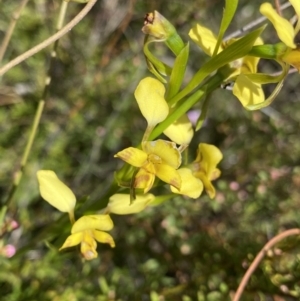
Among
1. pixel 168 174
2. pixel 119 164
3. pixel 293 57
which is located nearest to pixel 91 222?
pixel 168 174

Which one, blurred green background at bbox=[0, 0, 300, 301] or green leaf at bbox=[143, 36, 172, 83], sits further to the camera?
blurred green background at bbox=[0, 0, 300, 301]

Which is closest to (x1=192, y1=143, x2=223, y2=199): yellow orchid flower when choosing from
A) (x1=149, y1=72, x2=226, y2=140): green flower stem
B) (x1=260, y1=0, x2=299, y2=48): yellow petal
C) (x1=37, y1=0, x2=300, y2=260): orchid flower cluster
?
(x1=37, y1=0, x2=300, y2=260): orchid flower cluster

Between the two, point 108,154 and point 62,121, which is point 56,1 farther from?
point 108,154

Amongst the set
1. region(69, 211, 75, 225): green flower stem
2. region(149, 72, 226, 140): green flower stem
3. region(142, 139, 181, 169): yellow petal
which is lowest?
region(69, 211, 75, 225): green flower stem

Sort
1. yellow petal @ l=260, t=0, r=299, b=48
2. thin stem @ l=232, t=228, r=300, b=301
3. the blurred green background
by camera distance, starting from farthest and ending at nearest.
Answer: the blurred green background → thin stem @ l=232, t=228, r=300, b=301 → yellow petal @ l=260, t=0, r=299, b=48

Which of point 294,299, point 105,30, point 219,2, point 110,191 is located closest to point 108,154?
point 105,30

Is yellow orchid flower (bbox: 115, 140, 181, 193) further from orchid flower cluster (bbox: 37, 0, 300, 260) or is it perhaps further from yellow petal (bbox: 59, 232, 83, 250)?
yellow petal (bbox: 59, 232, 83, 250)

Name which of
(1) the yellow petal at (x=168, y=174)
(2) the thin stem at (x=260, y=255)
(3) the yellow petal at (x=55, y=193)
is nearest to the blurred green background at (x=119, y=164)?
(2) the thin stem at (x=260, y=255)
